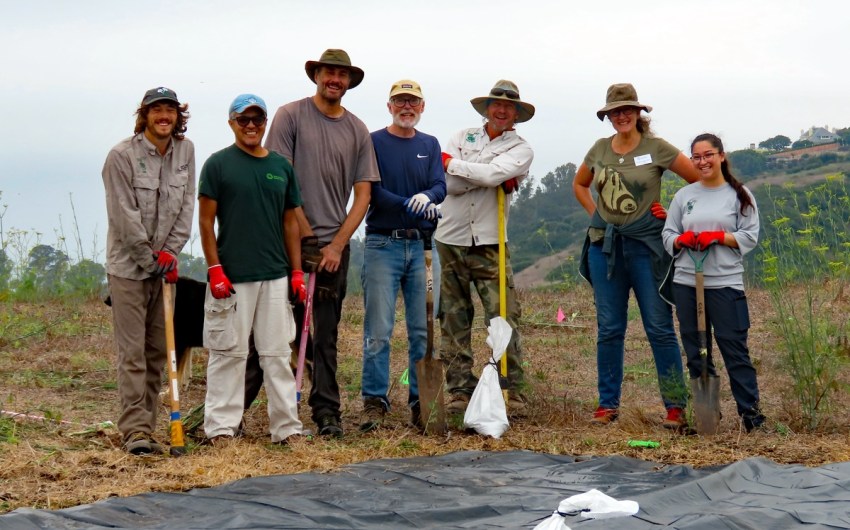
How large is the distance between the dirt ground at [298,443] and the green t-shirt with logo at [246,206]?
0.96 meters

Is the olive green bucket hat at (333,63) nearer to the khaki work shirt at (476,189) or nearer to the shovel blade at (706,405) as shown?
the khaki work shirt at (476,189)

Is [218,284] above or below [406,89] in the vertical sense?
below

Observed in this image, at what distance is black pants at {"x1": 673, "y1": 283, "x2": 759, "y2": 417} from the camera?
19.2 ft

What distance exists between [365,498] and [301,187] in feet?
6.95

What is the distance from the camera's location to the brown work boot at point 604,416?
6.21m

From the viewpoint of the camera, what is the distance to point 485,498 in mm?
4383

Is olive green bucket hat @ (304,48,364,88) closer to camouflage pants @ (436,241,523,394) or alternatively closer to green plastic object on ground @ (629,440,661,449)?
camouflage pants @ (436,241,523,394)

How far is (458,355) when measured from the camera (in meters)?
6.39

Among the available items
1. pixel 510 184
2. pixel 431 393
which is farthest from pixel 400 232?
pixel 431 393

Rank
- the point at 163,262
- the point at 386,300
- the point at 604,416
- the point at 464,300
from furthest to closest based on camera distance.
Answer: the point at 464,300
the point at 604,416
the point at 386,300
the point at 163,262

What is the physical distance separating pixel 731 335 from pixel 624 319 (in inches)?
26.9

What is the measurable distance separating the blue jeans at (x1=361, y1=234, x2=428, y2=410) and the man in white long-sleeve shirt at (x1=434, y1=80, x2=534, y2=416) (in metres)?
0.30

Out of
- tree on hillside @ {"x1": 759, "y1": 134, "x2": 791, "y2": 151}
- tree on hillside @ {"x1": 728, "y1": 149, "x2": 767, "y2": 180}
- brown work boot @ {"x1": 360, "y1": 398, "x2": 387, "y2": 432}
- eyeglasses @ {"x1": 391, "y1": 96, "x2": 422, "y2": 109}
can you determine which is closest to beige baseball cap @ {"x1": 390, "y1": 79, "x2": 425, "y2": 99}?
eyeglasses @ {"x1": 391, "y1": 96, "x2": 422, "y2": 109}

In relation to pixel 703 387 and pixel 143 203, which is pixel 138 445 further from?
pixel 703 387
